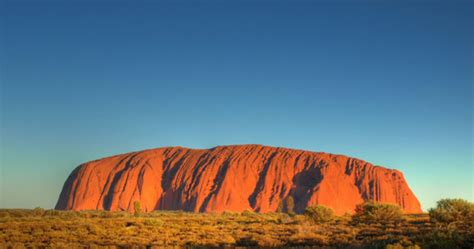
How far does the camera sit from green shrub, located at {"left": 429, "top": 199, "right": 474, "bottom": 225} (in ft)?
65.1

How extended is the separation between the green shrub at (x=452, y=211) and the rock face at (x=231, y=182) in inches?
1565

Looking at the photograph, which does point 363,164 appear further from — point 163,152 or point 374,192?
point 163,152

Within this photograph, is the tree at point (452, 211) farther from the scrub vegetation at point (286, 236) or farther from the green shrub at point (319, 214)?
the green shrub at point (319, 214)

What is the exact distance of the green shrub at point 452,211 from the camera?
19828mm

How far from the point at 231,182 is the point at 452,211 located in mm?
46993

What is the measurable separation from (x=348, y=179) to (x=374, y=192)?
503 centimetres

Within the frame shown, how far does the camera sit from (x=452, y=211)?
20.3m

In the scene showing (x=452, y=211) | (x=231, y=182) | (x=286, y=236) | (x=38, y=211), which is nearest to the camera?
(x=286, y=236)

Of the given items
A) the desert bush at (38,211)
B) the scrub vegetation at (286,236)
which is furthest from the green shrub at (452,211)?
the desert bush at (38,211)

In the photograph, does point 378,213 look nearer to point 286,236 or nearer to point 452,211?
point 452,211

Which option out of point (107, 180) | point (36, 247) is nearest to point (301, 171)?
point (107, 180)

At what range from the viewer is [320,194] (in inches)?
2411

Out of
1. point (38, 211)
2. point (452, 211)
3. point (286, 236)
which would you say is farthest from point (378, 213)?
point (38, 211)

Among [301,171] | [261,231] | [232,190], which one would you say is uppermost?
[301,171]
